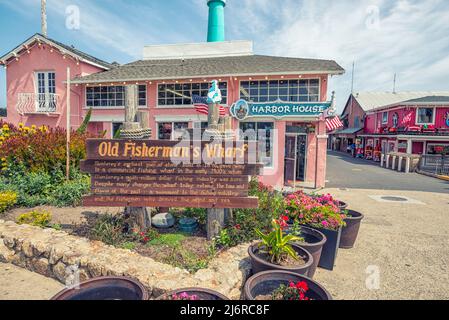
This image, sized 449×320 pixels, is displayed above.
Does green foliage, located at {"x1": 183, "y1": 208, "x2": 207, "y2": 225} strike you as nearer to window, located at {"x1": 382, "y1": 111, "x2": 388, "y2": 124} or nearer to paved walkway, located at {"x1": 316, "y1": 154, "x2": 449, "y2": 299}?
paved walkway, located at {"x1": 316, "y1": 154, "x2": 449, "y2": 299}

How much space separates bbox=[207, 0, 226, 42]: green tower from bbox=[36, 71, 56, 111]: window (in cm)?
1144

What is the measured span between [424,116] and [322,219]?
25.1 meters

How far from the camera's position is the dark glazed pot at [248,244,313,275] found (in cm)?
332

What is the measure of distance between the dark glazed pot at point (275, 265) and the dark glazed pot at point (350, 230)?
1.83 metres

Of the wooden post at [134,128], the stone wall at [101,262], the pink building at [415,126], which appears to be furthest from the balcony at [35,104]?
the pink building at [415,126]

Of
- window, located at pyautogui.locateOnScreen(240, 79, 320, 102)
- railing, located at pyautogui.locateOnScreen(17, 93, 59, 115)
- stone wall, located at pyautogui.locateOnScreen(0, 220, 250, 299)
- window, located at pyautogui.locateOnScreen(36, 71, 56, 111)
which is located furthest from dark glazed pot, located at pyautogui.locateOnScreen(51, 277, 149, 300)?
window, located at pyautogui.locateOnScreen(36, 71, 56, 111)

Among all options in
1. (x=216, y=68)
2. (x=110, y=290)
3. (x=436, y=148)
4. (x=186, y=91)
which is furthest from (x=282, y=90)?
(x=436, y=148)

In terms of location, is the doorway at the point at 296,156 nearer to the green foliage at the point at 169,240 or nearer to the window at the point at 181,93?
the window at the point at 181,93

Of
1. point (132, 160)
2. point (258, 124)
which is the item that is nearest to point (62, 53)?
point (258, 124)

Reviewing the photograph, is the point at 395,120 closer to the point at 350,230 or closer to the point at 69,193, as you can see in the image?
the point at 350,230

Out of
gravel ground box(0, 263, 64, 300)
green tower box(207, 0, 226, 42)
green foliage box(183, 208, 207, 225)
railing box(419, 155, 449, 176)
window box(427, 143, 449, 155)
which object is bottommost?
gravel ground box(0, 263, 64, 300)

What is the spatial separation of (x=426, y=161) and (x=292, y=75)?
13.6 meters

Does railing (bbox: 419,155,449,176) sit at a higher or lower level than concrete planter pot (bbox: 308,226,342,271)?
higher

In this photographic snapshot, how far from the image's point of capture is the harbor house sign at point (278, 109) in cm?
1021
